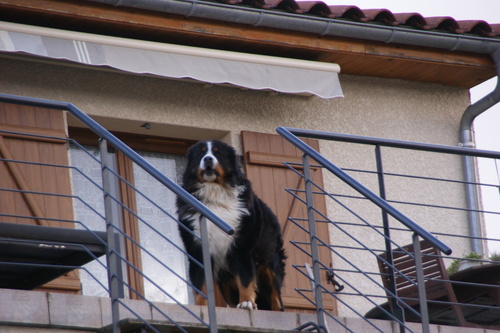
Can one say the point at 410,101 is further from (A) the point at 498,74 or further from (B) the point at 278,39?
(B) the point at 278,39

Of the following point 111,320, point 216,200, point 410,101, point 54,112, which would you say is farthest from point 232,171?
point 410,101

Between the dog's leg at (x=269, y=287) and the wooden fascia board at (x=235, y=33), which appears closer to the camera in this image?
the dog's leg at (x=269, y=287)

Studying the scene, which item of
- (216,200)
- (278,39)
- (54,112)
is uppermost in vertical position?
(278,39)

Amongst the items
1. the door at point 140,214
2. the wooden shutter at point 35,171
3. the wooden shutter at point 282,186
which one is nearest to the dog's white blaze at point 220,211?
the wooden shutter at point 35,171

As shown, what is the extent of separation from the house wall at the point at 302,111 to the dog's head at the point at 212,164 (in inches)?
57.8

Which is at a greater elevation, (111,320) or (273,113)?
(273,113)

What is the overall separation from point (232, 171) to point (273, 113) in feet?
6.98

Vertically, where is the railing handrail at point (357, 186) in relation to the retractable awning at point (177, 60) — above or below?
below

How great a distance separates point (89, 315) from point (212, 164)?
2.38 meters

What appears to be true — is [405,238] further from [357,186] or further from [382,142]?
[357,186]

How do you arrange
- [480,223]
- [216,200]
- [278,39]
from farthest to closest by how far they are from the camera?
[480,223] < [278,39] < [216,200]

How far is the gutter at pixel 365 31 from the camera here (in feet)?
31.1

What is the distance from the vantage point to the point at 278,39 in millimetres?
10086

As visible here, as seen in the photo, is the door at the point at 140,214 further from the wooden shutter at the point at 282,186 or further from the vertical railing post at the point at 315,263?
the vertical railing post at the point at 315,263
